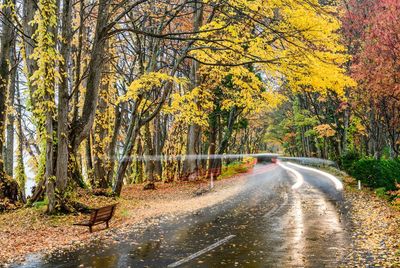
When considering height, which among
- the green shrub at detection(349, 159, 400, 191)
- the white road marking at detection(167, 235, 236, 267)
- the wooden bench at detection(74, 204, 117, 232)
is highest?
the green shrub at detection(349, 159, 400, 191)

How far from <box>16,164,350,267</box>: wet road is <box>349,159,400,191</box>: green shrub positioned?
8.32ft

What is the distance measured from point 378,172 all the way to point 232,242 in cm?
1271

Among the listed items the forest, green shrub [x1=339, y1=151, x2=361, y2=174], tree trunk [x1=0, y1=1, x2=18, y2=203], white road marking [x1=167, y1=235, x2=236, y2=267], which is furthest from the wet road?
green shrub [x1=339, y1=151, x2=361, y2=174]

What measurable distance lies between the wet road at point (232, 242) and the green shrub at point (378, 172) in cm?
253

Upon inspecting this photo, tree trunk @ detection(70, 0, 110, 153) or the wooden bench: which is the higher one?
tree trunk @ detection(70, 0, 110, 153)

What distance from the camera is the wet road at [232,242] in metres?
9.17

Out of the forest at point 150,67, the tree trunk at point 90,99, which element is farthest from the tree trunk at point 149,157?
the tree trunk at point 90,99

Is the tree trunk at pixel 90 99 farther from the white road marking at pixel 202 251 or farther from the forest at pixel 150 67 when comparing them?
the white road marking at pixel 202 251

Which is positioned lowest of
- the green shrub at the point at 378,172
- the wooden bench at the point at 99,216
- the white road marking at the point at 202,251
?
the white road marking at the point at 202,251

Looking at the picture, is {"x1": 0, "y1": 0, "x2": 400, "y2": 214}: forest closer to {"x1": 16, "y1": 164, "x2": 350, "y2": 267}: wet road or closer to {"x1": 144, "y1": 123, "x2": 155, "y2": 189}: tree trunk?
{"x1": 144, "y1": 123, "x2": 155, "y2": 189}: tree trunk

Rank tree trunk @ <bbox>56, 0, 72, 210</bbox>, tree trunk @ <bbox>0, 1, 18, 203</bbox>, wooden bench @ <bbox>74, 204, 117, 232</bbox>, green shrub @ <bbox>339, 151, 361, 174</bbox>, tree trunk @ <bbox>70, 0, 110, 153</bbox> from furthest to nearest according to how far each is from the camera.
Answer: green shrub @ <bbox>339, 151, 361, 174</bbox>, tree trunk @ <bbox>0, 1, 18, 203</bbox>, tree trunk @ <bbox>70, 0, 110, 153</bbox>, tree trunk @ <bbox>56, 0, 72, 210</bbox>, wooden bench @ <bbox>74, 204, 117, 232</bbox>

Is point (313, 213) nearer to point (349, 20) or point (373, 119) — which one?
point (373, 119)

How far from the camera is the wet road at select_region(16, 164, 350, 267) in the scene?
9172 mm

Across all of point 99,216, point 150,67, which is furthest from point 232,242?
point 150,67
